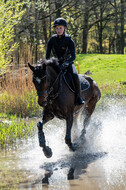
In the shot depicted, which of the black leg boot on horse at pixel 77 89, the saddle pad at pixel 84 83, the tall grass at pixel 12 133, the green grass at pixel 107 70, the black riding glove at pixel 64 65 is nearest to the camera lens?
the black riding glove at pixel 64 65

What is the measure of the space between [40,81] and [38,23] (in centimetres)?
2152

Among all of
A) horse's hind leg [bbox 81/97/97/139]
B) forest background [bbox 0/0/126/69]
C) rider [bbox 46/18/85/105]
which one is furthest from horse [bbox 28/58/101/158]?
forest background [bbox 0/0/126/69]

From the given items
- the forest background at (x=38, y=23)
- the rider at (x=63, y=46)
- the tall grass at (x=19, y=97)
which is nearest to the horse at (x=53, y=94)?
the rider at (x=63, y=46)

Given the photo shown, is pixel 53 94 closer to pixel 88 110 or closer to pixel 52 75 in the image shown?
pixel 52 75

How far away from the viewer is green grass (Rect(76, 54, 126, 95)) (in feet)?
50.8

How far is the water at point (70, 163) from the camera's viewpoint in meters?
5.13

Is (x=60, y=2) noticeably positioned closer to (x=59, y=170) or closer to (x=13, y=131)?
(x=13, y=131)

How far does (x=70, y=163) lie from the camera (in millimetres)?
6320

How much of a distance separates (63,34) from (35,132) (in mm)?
3353

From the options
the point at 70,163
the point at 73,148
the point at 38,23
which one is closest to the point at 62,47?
the point at 73,148

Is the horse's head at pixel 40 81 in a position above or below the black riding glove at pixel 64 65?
below

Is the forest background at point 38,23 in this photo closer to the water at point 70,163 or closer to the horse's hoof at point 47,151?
the water at point 70,163

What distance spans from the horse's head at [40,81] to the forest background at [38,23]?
4114mm

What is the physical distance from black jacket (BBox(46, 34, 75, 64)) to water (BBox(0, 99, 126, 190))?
2087mm
